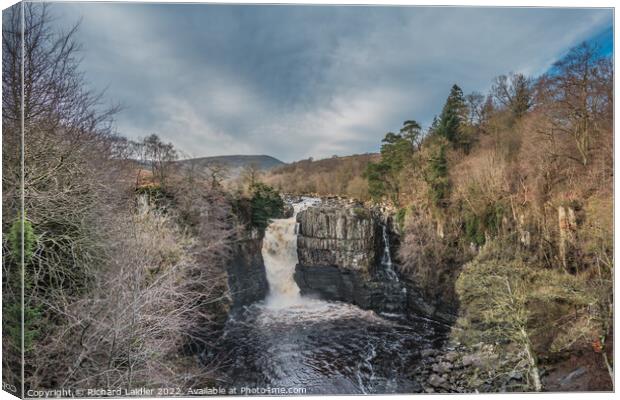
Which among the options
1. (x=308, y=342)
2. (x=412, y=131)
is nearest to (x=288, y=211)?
(x=308, y=342)

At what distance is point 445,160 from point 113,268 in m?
3.98

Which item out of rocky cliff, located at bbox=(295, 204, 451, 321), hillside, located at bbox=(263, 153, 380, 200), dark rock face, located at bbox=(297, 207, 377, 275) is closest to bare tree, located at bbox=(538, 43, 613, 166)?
hillside, located at bbox=(263, 153, 380, 200)

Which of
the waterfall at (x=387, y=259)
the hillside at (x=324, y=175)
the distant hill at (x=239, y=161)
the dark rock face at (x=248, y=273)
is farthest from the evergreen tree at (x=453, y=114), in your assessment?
the dark rock face at (x=248, y=273)

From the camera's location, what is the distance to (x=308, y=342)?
378 centimetres

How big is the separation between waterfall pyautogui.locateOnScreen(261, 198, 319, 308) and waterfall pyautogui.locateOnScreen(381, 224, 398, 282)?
95cm

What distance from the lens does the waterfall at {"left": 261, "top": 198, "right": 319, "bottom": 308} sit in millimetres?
3963

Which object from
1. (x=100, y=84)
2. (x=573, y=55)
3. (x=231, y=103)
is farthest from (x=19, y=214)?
(x=573, y=55)

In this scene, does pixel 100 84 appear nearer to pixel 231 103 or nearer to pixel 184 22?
pixel 184 22

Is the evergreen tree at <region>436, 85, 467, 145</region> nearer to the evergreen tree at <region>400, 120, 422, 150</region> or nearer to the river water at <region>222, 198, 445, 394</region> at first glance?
the evergreen tree at <region>400, 120, 422, 150</region>

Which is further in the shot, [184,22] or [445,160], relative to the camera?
[445,160]

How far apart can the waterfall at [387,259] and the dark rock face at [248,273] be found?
1635 mm

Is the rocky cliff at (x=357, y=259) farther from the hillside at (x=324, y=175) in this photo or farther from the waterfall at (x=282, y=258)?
the hillside at (x=324, y=175)

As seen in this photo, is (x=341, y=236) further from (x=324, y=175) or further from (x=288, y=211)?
(x=324, y=175)

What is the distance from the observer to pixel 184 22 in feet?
10.7
